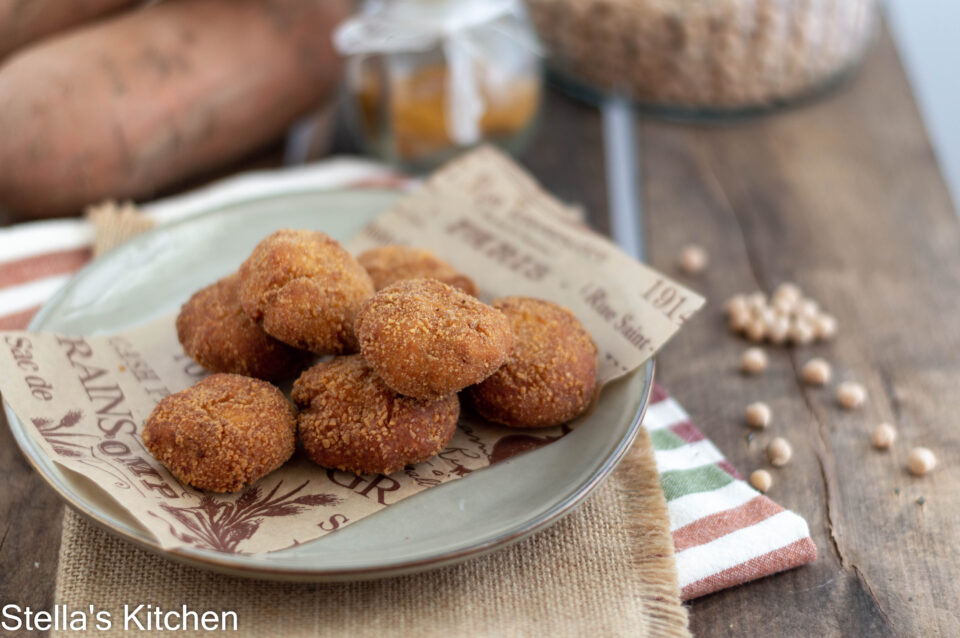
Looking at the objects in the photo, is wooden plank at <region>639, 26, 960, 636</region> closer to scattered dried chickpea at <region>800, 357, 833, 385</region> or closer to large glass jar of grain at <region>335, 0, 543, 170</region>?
scattered dried chickpea at <region>800, 357, 833, 385</region>

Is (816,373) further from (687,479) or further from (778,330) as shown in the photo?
(687,479)

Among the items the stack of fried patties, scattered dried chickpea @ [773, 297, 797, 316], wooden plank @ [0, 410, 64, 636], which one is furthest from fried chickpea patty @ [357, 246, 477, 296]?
scattered dried chickpea @ [773, 297, 797, 316]

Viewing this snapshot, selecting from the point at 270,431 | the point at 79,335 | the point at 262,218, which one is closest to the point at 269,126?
the point at 262,218

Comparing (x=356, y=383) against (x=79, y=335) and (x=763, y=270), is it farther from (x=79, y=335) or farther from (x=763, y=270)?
(x=763, y=270)

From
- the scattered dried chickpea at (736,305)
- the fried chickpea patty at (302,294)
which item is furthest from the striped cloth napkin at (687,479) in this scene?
the fried chickpea patty at (302,294)

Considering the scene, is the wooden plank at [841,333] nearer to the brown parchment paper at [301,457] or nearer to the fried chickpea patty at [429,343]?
the brown parchment paper at [301,457]

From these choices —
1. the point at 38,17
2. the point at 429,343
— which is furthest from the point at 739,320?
the point at 38,17
